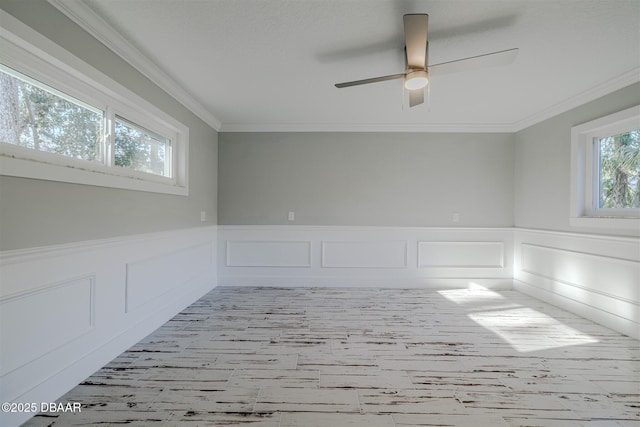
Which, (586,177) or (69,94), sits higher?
(69,94)

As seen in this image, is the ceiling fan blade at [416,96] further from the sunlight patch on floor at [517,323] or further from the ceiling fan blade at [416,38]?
the sunlight patch on floor at [517,323]

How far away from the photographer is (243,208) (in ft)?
13.3

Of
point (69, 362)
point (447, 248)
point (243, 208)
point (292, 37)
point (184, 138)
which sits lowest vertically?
point (69, 362)

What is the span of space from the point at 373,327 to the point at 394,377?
79 cm

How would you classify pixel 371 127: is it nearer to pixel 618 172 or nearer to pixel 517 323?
pixel 618 172

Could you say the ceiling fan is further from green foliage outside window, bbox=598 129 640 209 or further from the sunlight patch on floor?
the sunlight patch on floor

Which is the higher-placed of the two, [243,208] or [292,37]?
[292,37]

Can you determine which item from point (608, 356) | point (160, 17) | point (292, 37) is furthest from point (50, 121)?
point (608, 356)

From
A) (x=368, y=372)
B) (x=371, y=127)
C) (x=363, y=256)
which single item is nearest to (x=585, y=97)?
(x=371, y=127)

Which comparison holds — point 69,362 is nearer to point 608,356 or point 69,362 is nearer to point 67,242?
point 67,242

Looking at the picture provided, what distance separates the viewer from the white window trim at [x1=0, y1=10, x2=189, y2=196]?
139 cm

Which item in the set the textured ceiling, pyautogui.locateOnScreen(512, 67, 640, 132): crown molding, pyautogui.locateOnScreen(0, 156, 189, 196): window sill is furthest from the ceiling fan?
pyautogui.locateOnScreen(0, 156, 189, 196): window sill

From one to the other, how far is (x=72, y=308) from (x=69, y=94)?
1360 millimetres

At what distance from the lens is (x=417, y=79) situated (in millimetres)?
1873
